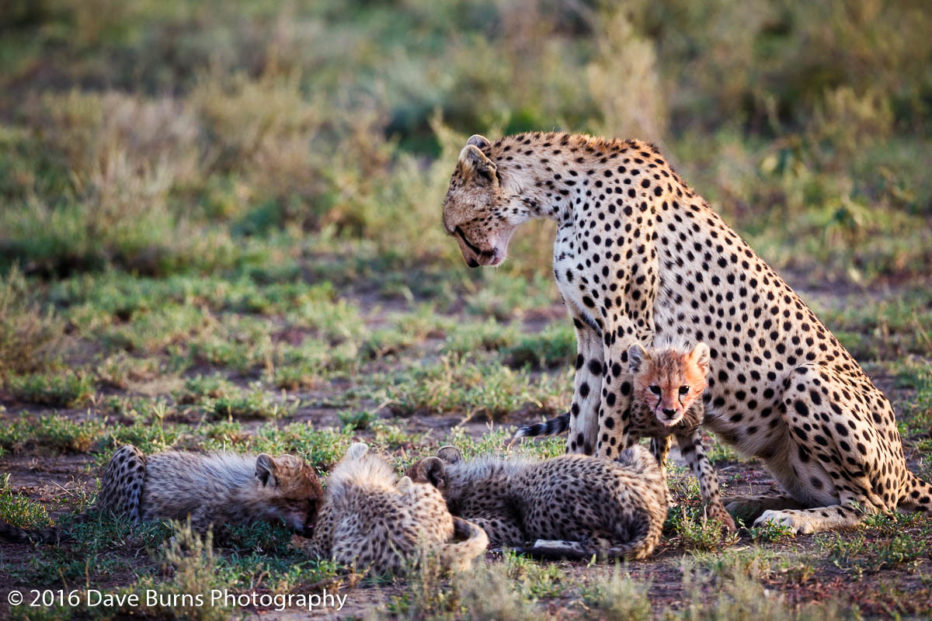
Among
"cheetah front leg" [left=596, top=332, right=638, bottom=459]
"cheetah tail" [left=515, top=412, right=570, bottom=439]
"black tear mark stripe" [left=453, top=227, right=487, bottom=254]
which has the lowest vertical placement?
"cheetah tail" [left=515, top=412, right=570, bottom=439]

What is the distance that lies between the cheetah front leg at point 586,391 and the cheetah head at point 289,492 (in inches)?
45.4

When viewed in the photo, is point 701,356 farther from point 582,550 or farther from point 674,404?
point 582,550

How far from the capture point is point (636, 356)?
14.2 ft

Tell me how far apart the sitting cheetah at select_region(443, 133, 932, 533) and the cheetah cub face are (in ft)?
0.43

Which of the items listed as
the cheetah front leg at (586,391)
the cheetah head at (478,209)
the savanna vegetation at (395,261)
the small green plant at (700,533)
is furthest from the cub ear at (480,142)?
the small green plant at (700,533)

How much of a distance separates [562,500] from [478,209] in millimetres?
1500

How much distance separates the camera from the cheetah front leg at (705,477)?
4125 mm

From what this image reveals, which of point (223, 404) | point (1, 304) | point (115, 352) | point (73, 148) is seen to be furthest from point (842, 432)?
point (73, 148)

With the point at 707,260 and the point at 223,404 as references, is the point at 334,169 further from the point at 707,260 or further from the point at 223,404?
the point at 707,260

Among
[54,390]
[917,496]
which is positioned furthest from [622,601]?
[54,390]

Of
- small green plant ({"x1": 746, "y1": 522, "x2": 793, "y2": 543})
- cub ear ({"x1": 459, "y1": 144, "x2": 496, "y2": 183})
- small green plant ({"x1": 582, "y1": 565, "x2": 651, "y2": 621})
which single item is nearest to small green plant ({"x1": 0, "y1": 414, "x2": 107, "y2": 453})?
cub ear ({"x1": 459, "y1": 144, "x2": 496, "y2": 183})

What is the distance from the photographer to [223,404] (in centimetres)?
576

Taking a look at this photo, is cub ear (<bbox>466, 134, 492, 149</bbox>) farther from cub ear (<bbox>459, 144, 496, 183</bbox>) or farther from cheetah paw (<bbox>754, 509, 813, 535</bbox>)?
cheetah paw (<bbox>754, 509, 813, 535</bbox>)

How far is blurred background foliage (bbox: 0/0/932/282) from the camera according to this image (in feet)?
27.7
